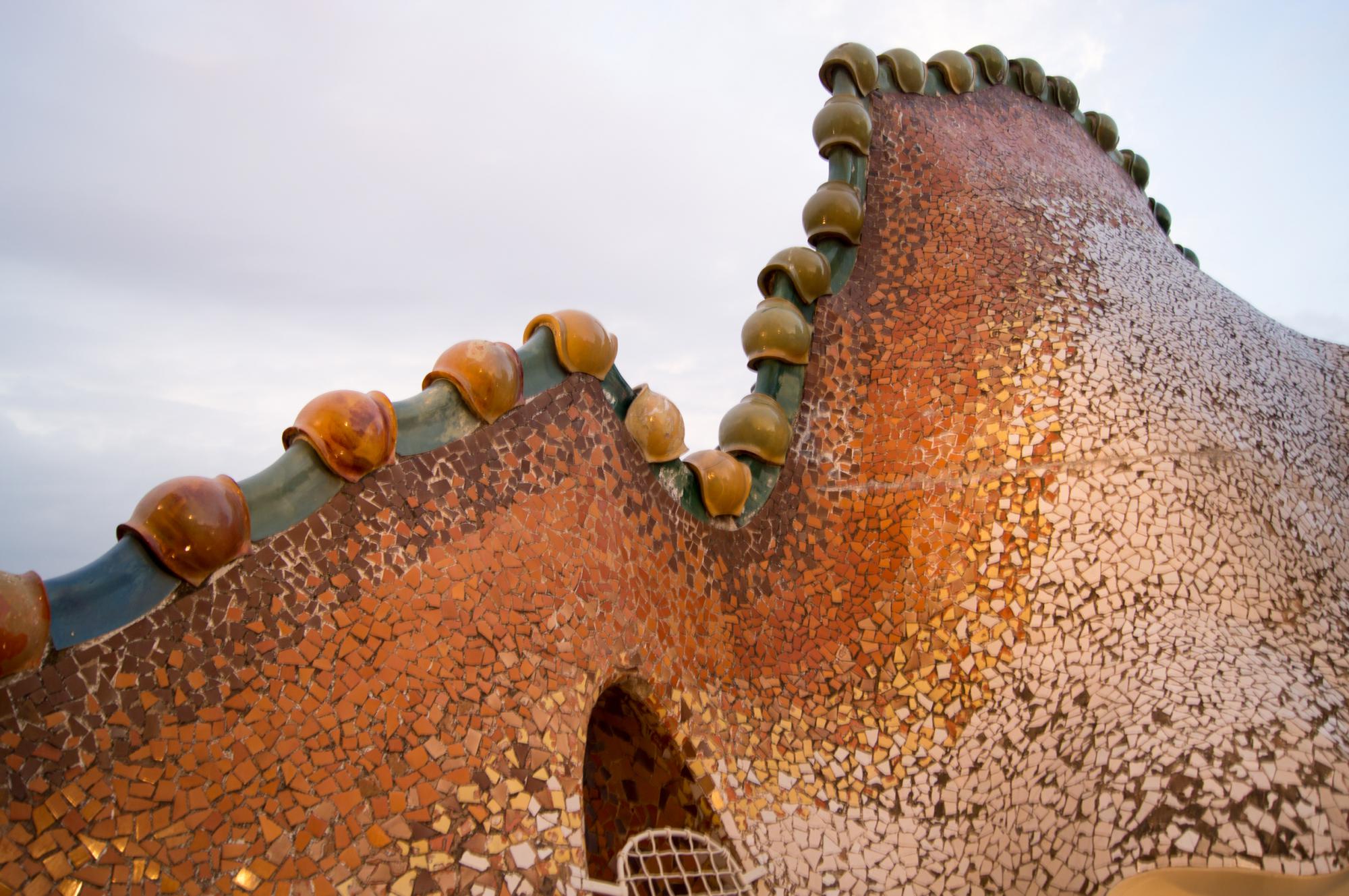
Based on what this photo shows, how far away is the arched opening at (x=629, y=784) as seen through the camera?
3680mm

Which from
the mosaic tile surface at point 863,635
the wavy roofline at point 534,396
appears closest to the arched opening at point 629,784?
the mosaic tile surface at point 863,635

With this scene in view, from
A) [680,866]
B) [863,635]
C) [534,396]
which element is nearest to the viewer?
[680,866]

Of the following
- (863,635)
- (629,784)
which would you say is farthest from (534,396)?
(863,635)

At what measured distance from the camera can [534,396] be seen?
12.3 ft

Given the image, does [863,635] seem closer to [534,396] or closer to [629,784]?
[629,784]

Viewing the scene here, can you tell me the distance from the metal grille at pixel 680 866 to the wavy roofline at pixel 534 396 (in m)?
1.22

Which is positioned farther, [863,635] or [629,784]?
[863,635]

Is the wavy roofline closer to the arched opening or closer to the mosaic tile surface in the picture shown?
the mosaic tile surface

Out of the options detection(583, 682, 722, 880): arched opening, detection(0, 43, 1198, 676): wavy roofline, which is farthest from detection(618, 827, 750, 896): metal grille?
detection(0, 43, 1198, 676): wavy roofline

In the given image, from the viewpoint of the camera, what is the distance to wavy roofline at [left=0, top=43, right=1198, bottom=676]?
104 inches

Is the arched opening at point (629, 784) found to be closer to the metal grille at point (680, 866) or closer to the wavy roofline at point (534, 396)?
the metal grille at point (680, 866)

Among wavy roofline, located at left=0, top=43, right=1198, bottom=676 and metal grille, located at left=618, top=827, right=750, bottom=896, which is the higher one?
wavy roofline, located at left=0, top=43, right=1198, bottom=676

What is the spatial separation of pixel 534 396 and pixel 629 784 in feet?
4.68

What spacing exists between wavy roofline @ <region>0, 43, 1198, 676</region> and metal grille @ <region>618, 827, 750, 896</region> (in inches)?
48.0
